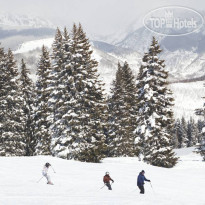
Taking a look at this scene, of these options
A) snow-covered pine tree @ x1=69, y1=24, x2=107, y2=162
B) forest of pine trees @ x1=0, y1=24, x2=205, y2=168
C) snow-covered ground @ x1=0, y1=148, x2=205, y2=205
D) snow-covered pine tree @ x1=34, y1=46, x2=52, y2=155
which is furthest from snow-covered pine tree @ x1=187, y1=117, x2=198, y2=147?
snow-covered pine tree @ x1=69, y1=24, x2=107, y2=162

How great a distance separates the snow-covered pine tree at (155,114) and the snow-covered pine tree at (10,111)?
13290mm

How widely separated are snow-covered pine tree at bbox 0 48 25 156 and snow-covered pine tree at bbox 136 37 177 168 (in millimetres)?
13290

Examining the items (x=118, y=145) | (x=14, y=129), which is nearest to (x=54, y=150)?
(x=14, y=129)

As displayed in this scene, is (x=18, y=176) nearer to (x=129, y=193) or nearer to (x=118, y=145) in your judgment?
(x=129, y=193)

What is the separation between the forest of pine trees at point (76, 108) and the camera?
113 ft

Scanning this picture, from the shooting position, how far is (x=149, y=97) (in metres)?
35.9

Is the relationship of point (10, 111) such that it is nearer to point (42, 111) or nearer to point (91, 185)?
point (42, 111)

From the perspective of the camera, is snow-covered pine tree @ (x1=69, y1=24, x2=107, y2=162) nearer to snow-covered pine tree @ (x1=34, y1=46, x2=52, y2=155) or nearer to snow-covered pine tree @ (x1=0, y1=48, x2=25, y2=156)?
snow-covered pine tree @ (x1=34, y1=46, x2=52, y2=155)

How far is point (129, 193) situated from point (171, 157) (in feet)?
51.1

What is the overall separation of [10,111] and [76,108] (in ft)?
28.8

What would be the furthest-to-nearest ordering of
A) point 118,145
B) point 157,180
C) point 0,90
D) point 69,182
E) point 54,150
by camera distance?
1. point 118,145
2. point 0,90
3. point 54,150
4. point 157,180
5. point 69,182

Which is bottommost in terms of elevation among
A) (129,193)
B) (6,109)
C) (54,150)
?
(129,193)

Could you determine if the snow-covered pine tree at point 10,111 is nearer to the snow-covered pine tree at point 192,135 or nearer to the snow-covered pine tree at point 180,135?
the snow-covered pine tree at point 180,135

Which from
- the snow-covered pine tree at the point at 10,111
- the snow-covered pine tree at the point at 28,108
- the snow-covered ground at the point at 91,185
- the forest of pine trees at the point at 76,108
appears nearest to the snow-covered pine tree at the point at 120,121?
the forest of pine trees at the point at 76,108
